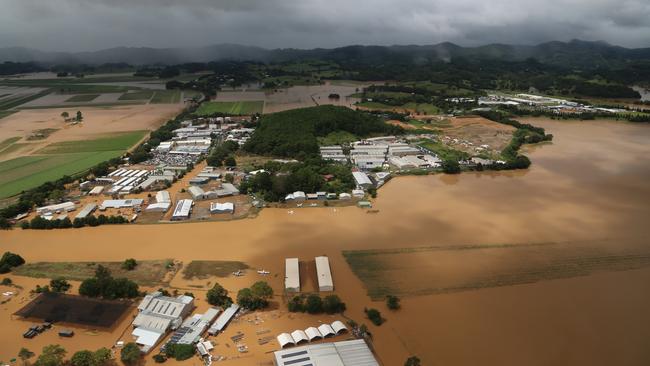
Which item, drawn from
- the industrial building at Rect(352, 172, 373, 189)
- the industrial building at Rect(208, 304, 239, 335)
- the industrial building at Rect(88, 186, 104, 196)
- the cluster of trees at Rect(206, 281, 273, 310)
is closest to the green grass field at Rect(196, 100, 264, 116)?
the industrial building at Rect(88, 186, 104, 196)

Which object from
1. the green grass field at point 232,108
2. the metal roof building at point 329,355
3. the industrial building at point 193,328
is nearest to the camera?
the metal roof building at point 329,355

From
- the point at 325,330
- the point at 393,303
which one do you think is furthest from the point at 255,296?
the point at 393,303

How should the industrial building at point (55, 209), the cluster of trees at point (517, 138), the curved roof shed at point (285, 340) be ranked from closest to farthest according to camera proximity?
→ the curved roof shed at point (285, 340) < the industrial building at point (55, 209) < the cluster of trees at point (517, 138)

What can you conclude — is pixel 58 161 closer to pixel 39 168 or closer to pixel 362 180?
pixel 39 168

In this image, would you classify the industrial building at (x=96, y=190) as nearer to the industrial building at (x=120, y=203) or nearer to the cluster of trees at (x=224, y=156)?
the industrial building at (x=120, y=203)

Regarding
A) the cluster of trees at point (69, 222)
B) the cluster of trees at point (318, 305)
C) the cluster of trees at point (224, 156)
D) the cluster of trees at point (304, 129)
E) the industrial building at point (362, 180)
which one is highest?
the cluster of trees at point (304, 129)

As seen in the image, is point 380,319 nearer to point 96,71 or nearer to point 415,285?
→ point 415,285

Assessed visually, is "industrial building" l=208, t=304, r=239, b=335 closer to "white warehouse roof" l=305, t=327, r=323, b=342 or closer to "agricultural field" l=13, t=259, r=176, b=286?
"white warehouse roof" l=305, t=327, r=323, b=342

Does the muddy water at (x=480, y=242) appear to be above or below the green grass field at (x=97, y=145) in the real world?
below

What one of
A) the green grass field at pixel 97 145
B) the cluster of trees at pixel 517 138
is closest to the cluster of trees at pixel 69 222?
the green grass field at pixel 97 145
